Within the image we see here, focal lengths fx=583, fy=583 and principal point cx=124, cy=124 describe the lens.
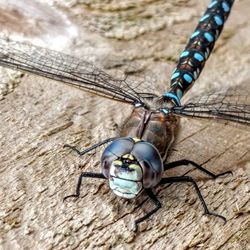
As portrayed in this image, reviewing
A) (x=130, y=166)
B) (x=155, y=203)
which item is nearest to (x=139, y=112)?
(x=130, y=166)

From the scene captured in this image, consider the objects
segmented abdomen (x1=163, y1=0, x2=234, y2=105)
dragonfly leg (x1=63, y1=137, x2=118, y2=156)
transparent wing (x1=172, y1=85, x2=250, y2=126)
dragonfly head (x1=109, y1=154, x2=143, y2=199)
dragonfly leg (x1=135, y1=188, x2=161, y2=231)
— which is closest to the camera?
dragonfly leg (x1=135, y1=188, x2=161, y2=231)

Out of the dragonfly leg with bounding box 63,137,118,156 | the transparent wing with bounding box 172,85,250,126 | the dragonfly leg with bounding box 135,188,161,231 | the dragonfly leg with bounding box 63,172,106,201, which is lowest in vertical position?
the dragonfly leg with bounding box 135,188,161,231

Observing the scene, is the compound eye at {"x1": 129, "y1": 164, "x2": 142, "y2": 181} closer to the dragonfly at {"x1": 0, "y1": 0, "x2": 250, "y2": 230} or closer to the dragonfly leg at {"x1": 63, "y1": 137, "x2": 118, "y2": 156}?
the dragonfly at {"x1": 0, "y1": 0, "x2": 250, "y2": 230}

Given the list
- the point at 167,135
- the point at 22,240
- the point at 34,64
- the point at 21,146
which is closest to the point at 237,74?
the point at 167,135

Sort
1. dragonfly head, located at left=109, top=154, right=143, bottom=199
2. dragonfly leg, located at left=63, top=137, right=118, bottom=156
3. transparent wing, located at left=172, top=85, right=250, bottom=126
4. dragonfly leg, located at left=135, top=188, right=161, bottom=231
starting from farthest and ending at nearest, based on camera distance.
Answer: transparent wing, located at left=172, top=85, right=250, bottom=126 < dragonfly leg, located at left=63, top=137, right=118, bottom=156 < dragonfly head, located at left=109, top=154, right=143, bottom=199 < dragonfly leg, located at left=135, top=188, right=161, bottom=231

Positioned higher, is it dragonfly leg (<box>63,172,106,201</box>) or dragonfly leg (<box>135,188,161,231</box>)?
dragonfly leg (<box>63,172,106,201</box>)

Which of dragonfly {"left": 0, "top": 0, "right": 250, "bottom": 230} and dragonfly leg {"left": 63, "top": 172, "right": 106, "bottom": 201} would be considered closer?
dragonfly leg {"left": 63, "top": 172, "right": 106, "bottom": 201}

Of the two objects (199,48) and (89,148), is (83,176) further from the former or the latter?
(199,48)

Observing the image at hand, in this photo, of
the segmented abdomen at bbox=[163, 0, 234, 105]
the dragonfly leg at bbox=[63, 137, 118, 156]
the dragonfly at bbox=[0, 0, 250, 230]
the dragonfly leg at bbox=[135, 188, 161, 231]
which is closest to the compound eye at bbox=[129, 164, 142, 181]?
the dragonfly at bbox=[0, 0, 250, 230]
